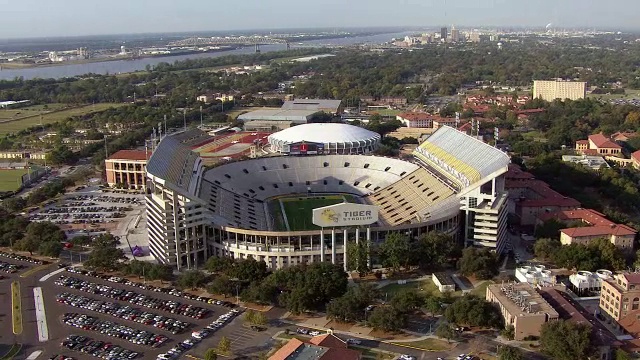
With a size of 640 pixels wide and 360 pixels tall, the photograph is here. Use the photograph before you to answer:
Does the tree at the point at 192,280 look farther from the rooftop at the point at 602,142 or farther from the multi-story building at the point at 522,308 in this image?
the rooftop at the point at 602,142

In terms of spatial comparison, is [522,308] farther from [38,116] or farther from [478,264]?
[38,116]

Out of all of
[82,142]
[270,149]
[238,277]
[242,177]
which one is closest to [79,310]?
[238,277]

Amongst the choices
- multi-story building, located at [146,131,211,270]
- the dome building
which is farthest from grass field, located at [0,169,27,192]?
multi-story building, located at [146,131,211,270]

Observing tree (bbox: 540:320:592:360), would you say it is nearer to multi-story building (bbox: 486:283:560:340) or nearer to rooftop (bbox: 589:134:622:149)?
multi-story building (bbox: 486:283:560:340)

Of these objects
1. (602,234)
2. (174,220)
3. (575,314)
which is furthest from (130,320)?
(602,234)

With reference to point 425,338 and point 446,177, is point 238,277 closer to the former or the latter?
point 425,338

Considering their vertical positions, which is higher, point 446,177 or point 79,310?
point 446,177
